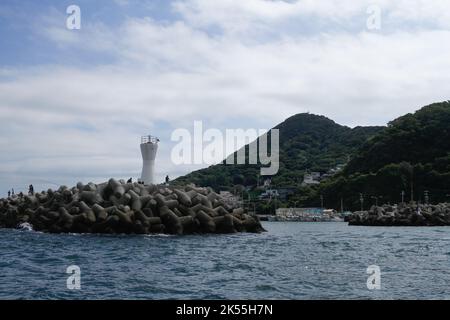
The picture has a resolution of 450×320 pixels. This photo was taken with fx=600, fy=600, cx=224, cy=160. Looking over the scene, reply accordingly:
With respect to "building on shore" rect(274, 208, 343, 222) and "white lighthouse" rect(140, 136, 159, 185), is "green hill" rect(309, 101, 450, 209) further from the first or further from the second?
"white lighthouse" rect(140, 136, 159, 185)

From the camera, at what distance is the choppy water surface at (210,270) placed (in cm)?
1677

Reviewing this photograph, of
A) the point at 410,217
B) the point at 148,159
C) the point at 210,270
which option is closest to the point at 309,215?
the point at 410,217

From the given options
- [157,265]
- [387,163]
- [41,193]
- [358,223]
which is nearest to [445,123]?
[387,163]

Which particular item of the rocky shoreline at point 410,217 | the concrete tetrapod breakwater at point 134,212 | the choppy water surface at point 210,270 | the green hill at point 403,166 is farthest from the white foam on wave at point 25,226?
the green hill at point 403,166

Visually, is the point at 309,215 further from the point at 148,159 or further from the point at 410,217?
the point at 148,159

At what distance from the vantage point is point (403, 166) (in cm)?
13700

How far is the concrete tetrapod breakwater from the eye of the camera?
3941 cm

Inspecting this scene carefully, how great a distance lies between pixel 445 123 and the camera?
154 meters

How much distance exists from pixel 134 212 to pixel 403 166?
10783 cm

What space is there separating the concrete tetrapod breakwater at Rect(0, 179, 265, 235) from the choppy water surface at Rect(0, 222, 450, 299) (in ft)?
18.9

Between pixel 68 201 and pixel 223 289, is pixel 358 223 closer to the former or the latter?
pixel 68 201

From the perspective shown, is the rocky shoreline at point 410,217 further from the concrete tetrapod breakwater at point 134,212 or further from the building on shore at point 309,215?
the concrete tetrapod breakwater at point 134,212

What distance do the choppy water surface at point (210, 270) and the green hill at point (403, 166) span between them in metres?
107
